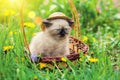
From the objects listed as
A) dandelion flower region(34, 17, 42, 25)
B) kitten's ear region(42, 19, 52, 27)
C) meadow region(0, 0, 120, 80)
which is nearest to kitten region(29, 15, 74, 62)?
kitten's ear region(42, 19, 52, 27)

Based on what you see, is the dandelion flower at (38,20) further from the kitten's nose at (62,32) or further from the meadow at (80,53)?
the kitten's nose at (62,32)

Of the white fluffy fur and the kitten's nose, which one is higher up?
the kitten's nose

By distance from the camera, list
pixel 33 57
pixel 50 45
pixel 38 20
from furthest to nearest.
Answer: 1. pixel 38 20
2. pixel 50 45
3. pixel 33 57

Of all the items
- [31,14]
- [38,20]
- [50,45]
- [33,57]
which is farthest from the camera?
[31,14]

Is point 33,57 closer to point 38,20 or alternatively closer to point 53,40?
point 53,40

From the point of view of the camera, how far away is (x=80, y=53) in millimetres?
3998

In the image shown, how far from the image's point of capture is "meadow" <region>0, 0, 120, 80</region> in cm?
372

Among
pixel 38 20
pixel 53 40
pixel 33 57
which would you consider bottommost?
pixel 33 57

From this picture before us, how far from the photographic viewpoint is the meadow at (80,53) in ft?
12.2

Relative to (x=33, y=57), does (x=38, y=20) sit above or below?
above

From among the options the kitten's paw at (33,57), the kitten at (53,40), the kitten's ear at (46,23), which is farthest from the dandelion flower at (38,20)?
the kitten's paw at (33,57)

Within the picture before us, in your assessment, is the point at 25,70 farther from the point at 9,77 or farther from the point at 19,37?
the point at 19,37

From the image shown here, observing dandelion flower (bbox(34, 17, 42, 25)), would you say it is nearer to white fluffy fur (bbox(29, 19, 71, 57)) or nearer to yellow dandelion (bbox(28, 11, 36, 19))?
yellow dandelion (bbox(28, 11, 36, 19))

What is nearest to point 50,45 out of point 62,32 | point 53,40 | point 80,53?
point 53,40
